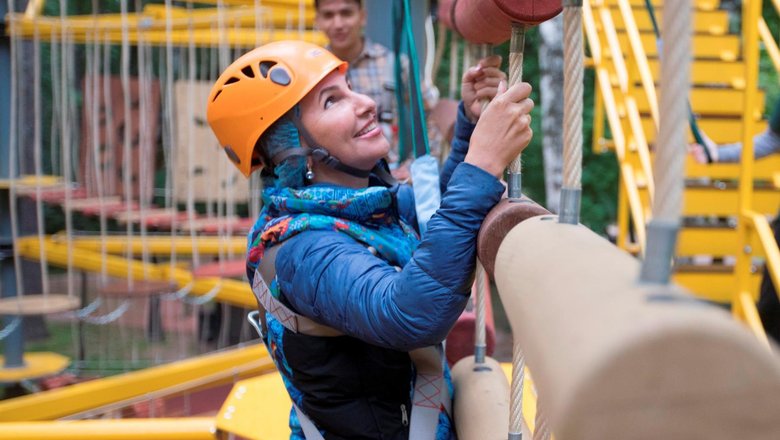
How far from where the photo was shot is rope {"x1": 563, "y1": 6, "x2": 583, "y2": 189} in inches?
38.3

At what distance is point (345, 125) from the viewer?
1637 mm

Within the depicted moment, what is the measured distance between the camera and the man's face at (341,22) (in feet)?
11.3

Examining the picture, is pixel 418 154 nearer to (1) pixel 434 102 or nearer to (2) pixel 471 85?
(2) pixel 471 85

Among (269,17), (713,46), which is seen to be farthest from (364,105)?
(713,46)

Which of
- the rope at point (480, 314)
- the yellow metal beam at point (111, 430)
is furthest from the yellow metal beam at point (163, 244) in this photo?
the rope at point (480, 314)

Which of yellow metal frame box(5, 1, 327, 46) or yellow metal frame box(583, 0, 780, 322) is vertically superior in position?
yellow metal frame box(5, 1, 327, 46)

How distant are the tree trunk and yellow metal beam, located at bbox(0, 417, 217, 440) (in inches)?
215

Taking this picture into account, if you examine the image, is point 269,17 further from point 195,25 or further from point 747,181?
point 747,181

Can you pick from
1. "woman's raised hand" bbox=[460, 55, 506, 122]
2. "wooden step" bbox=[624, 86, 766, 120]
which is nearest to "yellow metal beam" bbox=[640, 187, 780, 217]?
"wooden step" bbox=[624, 86, 766, 120]

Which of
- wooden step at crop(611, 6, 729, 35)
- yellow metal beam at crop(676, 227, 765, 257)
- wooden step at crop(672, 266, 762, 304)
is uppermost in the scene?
wooden step at crop(611, 6, 729, 35)

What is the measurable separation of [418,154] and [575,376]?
141 cm

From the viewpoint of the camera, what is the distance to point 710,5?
685 centimetres

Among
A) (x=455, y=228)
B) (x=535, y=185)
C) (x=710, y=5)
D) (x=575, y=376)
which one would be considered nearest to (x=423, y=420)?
(x=455, y=228)

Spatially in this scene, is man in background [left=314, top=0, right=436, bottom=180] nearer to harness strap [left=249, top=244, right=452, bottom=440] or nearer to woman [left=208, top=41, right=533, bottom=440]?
woman [left=208, top=41, right=533, bottom=440]
